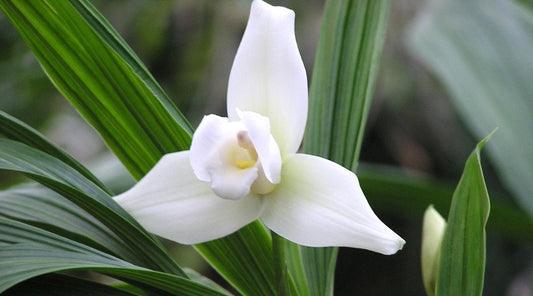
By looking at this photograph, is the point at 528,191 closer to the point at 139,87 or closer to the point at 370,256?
the point at 139,87

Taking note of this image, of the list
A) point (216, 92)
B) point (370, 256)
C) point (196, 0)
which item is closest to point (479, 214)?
point (216, 92)

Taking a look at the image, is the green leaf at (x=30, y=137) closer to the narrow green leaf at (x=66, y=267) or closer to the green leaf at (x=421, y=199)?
the narrow green leaf at (x=66, y=267)

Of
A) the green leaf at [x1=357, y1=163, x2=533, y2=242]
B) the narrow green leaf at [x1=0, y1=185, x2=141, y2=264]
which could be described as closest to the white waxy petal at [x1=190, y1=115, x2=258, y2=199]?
the narrow green leaf at [x1=0, y1=185, x2=141, y2=264]

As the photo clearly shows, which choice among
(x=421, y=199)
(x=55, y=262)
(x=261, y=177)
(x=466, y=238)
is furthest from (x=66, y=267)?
(x=421, y=199)

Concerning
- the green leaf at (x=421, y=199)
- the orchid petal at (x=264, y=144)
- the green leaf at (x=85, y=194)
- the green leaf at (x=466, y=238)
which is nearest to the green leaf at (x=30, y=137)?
the green leaf at (x=85, y=194)

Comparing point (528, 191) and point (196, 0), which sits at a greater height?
point (196, 0)

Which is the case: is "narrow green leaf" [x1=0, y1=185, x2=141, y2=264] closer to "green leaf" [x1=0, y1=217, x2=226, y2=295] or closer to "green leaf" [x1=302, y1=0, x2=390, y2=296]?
"green leaf" [x1=0, y1=217, x2=226, y2=295]
